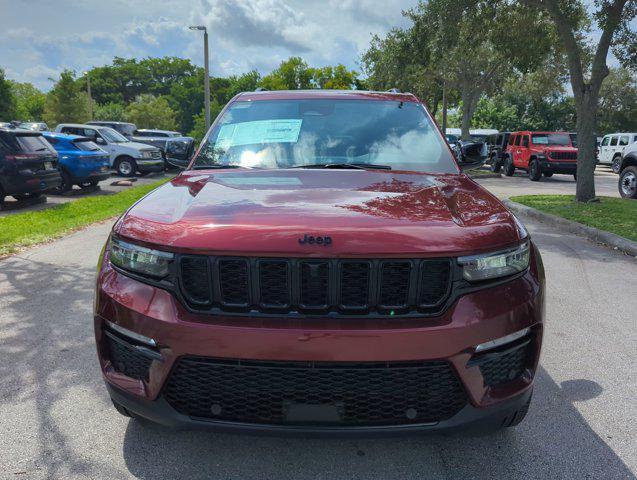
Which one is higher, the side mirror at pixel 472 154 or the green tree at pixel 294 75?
the green tree at pixel 294 75

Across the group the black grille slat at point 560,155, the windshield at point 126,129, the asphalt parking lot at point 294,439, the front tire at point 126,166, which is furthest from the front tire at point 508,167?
the asphalt parking lot at point 294,439

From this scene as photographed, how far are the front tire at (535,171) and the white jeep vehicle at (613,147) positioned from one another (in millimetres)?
8819

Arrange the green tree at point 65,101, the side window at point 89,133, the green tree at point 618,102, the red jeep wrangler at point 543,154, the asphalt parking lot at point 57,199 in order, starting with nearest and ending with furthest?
the asphalt parking lot at point 57,199 → the side window at point 89,133 → the red jeep wrangler at point 543,154 → the green tree at point 65,101 → the green tree at point 618,102

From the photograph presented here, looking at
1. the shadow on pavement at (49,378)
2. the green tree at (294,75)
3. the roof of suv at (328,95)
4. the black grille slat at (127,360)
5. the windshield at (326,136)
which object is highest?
the green tree at (294,75)

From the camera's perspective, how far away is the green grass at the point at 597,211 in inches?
348

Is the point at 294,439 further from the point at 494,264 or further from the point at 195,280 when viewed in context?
the point at 494,264

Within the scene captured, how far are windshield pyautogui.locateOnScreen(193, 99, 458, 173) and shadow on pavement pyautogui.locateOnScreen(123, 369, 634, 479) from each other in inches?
61.8

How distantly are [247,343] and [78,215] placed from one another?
9.71 m

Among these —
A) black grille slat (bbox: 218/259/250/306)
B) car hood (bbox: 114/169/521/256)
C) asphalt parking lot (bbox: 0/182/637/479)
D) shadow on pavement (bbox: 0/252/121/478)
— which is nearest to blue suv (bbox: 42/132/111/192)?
shadow on pavement (bbox: 0/252/121/478)

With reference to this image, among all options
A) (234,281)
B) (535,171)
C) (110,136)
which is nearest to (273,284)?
(234,281)

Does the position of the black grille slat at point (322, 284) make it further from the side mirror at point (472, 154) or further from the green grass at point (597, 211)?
the green grass at point (597, 211)

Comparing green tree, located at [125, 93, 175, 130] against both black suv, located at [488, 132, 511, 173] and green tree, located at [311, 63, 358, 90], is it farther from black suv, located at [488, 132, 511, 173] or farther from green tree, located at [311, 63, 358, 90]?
black suv, located at [488, 132, 511, 173]

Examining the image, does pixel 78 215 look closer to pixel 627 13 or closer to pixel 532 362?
pixel 532 362

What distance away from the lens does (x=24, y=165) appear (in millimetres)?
11039
